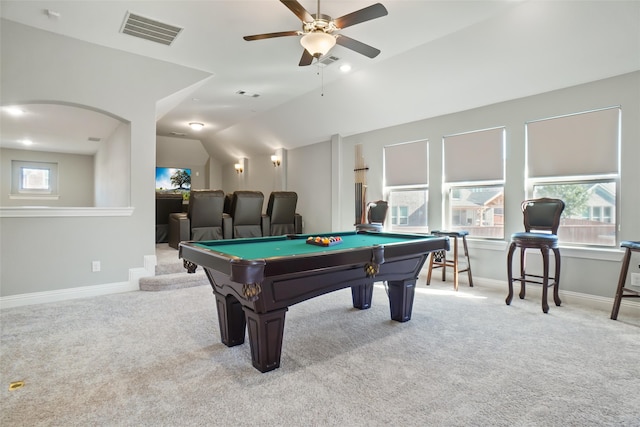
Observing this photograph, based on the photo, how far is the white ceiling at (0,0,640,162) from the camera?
3285 mm

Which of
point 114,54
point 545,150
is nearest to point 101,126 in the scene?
point 114,54

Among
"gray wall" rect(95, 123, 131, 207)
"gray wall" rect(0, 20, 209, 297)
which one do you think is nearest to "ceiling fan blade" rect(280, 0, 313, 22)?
"gray wall" rect(0, 20, 209, 297)

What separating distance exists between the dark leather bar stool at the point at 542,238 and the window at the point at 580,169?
41cm

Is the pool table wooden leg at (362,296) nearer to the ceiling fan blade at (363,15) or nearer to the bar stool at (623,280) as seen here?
the bar stool at (623,280)

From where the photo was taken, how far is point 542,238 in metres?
3.52

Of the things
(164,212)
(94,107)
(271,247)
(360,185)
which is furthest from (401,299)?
(164,212)

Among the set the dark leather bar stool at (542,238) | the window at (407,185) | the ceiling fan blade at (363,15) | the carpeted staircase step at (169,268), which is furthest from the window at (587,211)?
the carpeted staircase step at (169,268)

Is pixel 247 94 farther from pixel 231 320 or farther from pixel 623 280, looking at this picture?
pixel 623 280

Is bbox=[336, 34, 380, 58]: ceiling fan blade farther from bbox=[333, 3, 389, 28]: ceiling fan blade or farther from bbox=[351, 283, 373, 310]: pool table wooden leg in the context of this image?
bbox=[351, 283, 373, 310]: pool table wooden leg

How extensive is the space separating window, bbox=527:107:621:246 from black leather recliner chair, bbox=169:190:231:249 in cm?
480

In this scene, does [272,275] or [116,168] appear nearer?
[272,275]

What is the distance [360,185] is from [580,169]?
3492mm

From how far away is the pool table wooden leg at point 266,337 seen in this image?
214 centimetres

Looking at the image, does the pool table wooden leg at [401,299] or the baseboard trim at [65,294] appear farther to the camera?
the baseboard trim at [65,294]
